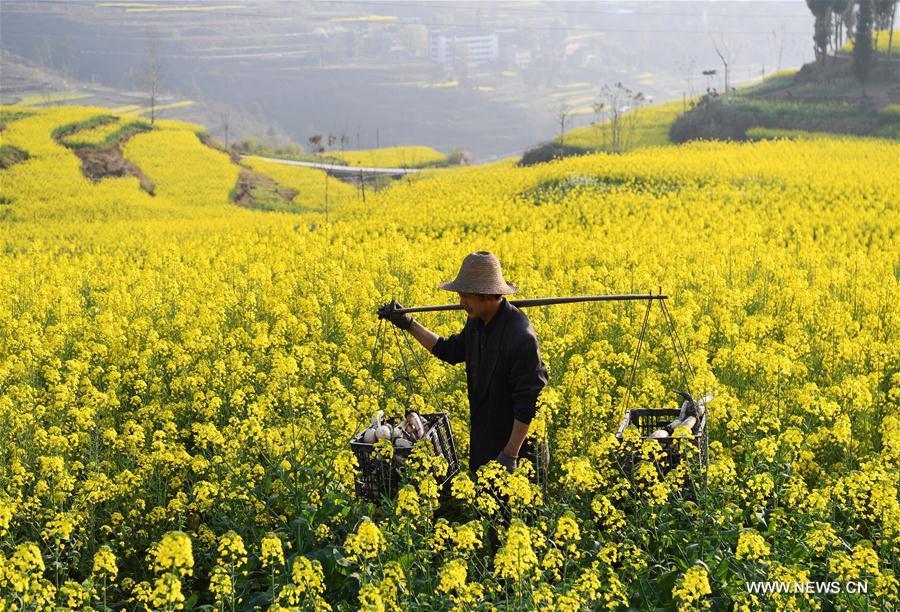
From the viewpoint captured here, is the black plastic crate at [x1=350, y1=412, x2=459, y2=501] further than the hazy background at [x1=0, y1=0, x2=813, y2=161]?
No

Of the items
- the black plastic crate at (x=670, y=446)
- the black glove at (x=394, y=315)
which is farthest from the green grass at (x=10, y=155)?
the black plastic crate at (x=670, y=446)

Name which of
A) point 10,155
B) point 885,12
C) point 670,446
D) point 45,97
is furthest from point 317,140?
point 45,97

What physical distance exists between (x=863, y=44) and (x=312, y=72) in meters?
117

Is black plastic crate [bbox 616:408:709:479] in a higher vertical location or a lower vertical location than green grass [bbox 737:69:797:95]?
lower

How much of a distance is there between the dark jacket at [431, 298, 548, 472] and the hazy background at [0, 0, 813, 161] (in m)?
100

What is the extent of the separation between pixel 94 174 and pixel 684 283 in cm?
2800

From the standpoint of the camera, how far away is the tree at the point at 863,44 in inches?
1711

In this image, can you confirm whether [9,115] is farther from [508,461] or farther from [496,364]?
[508,461]

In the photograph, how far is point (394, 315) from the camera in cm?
586

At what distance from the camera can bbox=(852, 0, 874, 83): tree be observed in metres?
43.5

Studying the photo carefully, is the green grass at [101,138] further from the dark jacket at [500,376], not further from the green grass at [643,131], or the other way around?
the dark jacket at [500,376]

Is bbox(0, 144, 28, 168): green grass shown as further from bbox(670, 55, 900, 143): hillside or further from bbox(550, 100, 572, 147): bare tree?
bbox(670, 55, 900, 143): hillside

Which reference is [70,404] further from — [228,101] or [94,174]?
[228,101]

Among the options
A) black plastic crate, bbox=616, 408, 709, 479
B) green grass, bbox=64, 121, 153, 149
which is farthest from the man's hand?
green grass, bbox=64, 121, 153, 149
